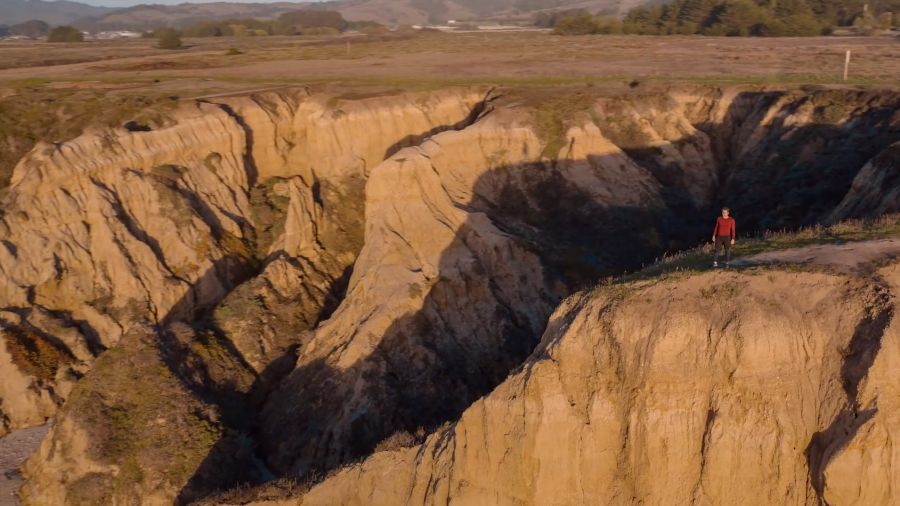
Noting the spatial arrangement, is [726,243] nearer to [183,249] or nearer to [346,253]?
[346,253]

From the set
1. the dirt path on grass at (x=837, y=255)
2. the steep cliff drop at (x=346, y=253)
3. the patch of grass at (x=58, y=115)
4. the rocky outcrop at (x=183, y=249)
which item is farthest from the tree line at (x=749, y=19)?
the dirt path on grass at (x=837, y=255)

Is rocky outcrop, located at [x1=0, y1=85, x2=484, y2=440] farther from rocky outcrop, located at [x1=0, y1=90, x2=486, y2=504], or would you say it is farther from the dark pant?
the dark pant

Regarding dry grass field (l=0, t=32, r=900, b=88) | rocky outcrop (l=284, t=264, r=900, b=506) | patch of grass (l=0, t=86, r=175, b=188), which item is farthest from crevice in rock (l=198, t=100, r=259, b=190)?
rocky outcrop (l=284, t=264, r=900, b=506)

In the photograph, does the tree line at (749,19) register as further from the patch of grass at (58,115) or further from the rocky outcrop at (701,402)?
the rocky outcrop at (701,402)

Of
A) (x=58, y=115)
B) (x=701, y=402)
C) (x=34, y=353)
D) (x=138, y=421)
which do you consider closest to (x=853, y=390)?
(x=701, y=402)

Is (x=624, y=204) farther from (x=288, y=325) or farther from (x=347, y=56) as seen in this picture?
(x=347, y=56)
